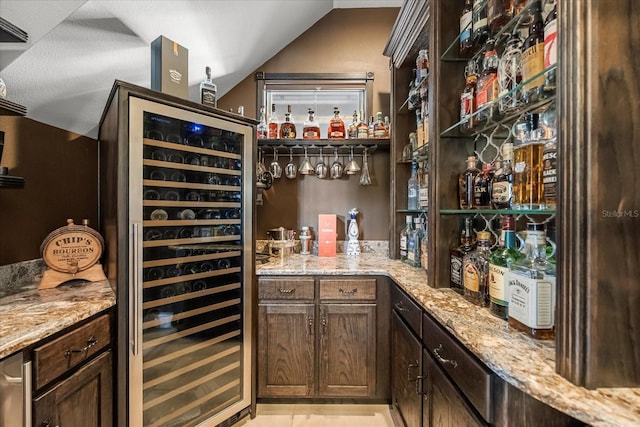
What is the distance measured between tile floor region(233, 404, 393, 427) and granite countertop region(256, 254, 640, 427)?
1007 mm

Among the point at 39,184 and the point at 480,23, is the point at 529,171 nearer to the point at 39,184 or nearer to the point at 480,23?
the point at 480,23

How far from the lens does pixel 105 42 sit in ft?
5.39

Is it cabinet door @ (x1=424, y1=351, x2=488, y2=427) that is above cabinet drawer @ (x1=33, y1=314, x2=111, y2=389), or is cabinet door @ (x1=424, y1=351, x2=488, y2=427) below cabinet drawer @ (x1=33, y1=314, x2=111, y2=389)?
below

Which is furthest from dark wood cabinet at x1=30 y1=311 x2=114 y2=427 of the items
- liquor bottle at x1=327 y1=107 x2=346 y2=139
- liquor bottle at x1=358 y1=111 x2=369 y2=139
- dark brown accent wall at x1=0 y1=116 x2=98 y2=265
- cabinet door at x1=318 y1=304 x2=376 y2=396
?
liquor bottle at x1=358 y1=111 x2=369 y2=139

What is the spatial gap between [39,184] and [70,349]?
1.08 m

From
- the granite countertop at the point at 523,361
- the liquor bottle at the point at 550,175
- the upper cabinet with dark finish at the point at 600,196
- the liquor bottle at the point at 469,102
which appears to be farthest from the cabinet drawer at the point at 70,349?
the liquor bottle at the point at 469,102

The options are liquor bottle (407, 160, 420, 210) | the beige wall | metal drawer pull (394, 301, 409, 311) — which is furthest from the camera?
the beige wall

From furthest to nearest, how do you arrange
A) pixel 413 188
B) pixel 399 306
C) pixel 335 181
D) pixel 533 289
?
1. pixel 335 181
2. pixel 413 188
3. pixel 399 306
4. pixel 533 289

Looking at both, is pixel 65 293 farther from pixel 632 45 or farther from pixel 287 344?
pixel 632 45

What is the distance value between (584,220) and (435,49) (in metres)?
1.17

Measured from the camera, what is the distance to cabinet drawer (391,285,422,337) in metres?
1.53

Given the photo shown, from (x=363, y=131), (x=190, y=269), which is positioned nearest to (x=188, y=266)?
(x=190, y=269)

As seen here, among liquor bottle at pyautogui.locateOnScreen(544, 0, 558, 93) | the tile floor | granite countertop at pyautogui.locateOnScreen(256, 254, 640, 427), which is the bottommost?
the tile floor

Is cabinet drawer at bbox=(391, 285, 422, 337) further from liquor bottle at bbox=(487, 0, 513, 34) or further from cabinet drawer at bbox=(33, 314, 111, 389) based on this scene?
cabinet drawer at bbox=(33, 314, 111, 389)
